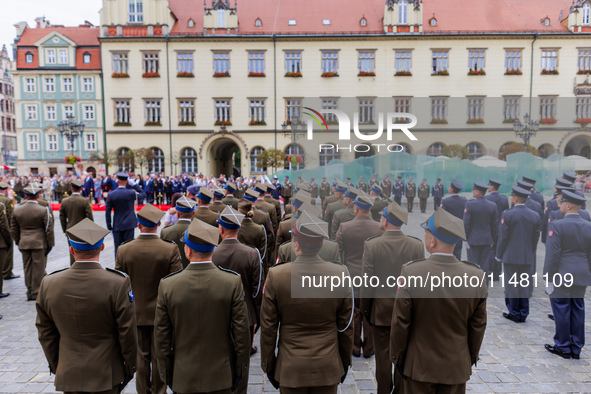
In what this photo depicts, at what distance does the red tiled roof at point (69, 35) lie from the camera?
38000 mm

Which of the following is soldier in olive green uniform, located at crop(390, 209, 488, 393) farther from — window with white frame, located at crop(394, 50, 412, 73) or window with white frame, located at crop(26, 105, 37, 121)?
window with white frame, located at crop(26, 105, 37, 121)

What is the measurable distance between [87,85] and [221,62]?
13.2 metres

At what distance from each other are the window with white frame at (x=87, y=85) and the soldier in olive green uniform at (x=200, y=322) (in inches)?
1557

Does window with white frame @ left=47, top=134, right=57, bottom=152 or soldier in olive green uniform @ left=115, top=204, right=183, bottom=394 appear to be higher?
window with white frame @ left=47, top=134, right=57, bottom=152

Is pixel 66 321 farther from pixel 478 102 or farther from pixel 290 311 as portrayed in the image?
pixel 478 102

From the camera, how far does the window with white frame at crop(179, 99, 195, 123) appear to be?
33.6 meters

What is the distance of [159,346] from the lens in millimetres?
3174

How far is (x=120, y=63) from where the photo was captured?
33562 mm

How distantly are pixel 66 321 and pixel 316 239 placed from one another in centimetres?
192

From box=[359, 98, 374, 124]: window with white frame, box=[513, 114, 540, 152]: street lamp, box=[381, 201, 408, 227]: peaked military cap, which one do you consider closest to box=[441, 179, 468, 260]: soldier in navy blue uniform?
box=[513, 114, 540, 152]: street lamp

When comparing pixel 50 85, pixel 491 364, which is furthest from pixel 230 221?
pixel 50 85

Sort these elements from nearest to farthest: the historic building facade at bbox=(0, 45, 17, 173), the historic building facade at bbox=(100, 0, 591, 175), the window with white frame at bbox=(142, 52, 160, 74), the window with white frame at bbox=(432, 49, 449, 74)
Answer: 1. the window with white frame at bbox=(432, 49, 449, 74)
2. the historic building facade at bbox=(100, 0, 591, 175)
3. the window with white frame at bbox=(142, 52, 160, 74)
4. the historic building facade at bbox=(0, 45, 17, 173)

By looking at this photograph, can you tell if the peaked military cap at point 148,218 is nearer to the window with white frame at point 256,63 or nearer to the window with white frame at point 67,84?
the window with white frame at point 256,63

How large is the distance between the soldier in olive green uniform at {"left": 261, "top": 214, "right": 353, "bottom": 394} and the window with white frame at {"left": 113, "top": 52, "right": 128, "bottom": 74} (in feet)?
A: 114
